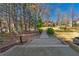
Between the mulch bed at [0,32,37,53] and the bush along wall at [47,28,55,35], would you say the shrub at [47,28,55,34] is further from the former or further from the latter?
the mulch bed at [0,32,37,53]

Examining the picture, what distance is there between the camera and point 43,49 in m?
5.96

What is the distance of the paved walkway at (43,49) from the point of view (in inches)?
234

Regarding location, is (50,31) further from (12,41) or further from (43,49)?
(12,41)

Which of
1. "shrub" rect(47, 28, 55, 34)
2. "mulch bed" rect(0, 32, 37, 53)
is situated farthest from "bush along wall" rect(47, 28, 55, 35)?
"mulch bed" rect(0, 32, 37, 53)

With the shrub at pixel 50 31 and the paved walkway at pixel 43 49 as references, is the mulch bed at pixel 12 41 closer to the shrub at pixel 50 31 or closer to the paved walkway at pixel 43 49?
the paved walkway at pixel 43 49

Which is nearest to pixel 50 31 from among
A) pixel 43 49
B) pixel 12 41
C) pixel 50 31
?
pixel 50 31

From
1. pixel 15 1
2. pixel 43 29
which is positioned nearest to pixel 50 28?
pixel 43 29

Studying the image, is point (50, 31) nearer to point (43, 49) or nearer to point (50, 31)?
point (50, 31)

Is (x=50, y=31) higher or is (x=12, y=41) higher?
(x=50, y=31)

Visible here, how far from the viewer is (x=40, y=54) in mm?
5953

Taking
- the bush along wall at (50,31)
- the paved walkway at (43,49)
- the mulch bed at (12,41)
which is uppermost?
the bush along wall at (50,31)

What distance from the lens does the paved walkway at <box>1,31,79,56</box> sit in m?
5.95

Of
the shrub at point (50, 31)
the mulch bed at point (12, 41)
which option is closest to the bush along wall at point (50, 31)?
the shrub at point (50, 31)

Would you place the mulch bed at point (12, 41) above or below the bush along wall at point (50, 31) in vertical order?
below
